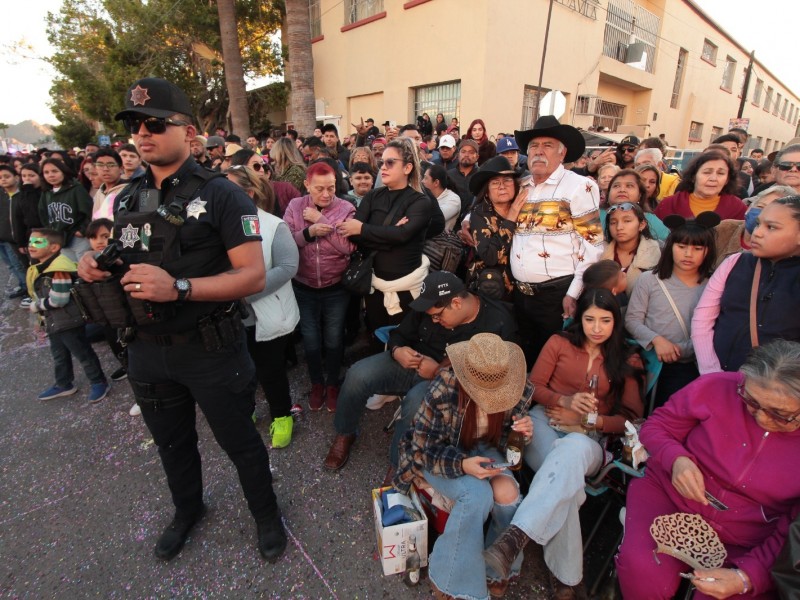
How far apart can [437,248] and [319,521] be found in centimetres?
224

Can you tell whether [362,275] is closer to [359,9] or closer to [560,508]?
[560,508]

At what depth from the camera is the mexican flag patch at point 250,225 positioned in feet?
5.96

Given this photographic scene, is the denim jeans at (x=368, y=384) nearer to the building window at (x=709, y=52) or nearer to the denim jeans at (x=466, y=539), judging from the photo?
the denim jeans at (x=466, y=539)

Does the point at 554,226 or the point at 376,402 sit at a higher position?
the point at 554,226

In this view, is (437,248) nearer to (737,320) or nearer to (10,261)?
(737,320)

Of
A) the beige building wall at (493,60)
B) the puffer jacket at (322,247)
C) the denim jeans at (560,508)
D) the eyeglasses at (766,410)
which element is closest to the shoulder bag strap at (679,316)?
the eyeglasses at (766,410)

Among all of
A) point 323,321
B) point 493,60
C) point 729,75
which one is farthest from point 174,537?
point 729,75

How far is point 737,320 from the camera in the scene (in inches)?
88.4

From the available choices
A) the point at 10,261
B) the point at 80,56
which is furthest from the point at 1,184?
the point at 80,56

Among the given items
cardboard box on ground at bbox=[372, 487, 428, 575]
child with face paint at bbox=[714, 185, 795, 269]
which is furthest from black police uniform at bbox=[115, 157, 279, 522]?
child with face paint at bbox=[714, 185, 795, 269]

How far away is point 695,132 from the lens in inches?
992

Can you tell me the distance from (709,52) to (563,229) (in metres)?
30.6

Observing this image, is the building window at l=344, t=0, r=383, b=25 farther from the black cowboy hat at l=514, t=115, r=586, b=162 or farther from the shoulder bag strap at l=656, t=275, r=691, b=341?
the shoulder bag strap at l=656, t=275, r=691, b=341

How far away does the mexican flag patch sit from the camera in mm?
1817
